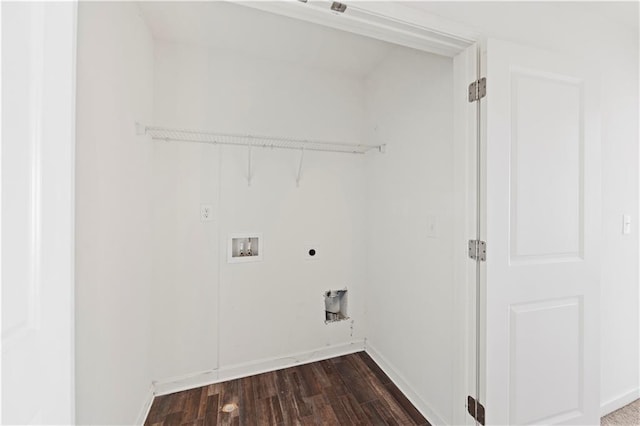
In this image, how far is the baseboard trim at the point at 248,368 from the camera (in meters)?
1.86

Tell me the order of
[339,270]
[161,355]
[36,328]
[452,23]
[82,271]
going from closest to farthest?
[36,328] → [82,271] → [452,23] → [161,355] → [339,270]

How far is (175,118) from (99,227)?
1.09 metres

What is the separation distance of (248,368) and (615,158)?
115 inches

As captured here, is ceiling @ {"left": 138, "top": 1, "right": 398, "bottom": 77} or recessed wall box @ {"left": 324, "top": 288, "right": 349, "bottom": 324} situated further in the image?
recessed wall box @ {"left": 324, "top": 288, "right": 349, "bottom": 324}

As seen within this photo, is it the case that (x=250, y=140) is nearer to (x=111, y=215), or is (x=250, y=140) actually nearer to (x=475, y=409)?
(x=111, y=215)

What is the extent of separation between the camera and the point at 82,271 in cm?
96

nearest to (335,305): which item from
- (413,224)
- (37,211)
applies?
(413,224)

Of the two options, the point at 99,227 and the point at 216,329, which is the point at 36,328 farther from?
the point at 216,329

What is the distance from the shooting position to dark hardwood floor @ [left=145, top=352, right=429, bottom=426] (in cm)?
162

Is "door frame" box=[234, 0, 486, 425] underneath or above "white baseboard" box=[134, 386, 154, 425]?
above

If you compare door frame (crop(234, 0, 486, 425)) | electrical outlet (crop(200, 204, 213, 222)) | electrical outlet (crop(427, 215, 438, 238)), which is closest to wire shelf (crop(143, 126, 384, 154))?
electrical outlet (crop(200, 204, 213, 222))

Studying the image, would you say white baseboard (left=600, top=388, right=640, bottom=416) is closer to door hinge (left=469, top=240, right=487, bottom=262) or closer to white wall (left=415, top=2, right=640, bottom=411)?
white wall (left=415, top=2, right=640, bottom=411)

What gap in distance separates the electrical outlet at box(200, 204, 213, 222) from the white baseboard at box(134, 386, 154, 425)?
1.18 meters

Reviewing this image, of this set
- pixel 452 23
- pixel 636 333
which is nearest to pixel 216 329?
pixel 452 23
